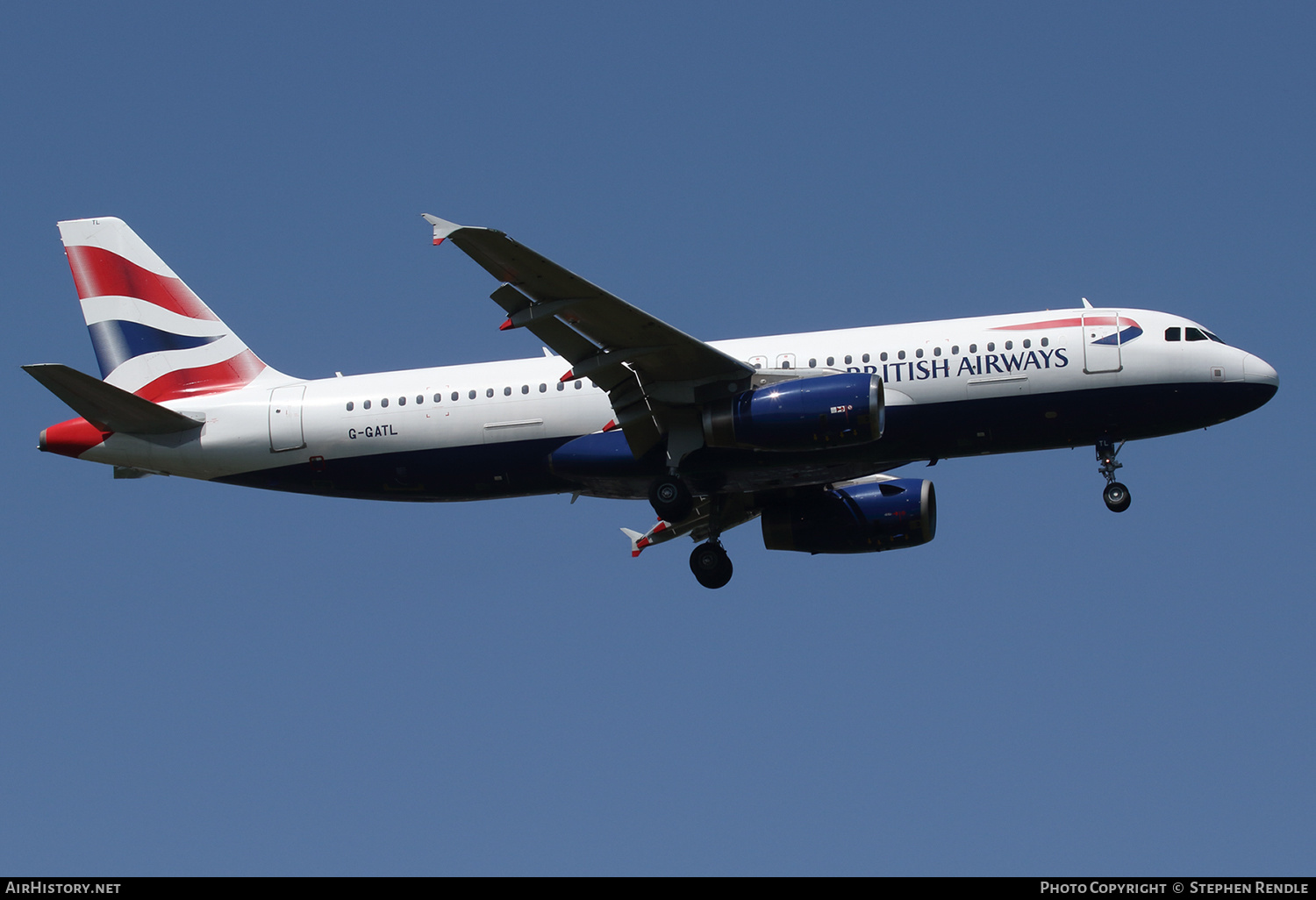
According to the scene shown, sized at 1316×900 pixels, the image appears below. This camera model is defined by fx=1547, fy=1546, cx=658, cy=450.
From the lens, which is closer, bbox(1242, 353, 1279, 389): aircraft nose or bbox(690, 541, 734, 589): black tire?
bbox(1242, 353, 1279, 389): aircraft nose

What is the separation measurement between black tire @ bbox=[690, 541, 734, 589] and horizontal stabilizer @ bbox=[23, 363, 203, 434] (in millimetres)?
12349

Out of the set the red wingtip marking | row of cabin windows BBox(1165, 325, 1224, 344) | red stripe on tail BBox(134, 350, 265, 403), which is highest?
red stripe on tail BBox(134, 350, 265, 403)

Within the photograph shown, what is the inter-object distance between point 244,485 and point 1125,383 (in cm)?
2046

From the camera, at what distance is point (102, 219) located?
131 feet

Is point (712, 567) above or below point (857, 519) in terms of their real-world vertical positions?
below

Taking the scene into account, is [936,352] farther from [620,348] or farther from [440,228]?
[440,228]

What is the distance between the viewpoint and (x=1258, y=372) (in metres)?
33.6

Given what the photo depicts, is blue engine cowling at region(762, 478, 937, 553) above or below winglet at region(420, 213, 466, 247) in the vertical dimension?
below

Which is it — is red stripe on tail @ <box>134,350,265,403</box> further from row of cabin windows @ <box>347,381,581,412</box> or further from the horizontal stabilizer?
row of cabin windows @ <box>347,381,581,412</box>

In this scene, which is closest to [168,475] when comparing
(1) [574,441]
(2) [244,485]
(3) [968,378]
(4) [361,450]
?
(2) [244,485]

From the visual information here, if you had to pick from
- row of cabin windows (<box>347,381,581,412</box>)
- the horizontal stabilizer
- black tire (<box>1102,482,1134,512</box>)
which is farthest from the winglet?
black tire (<box>1102,482,1134,512</box>)

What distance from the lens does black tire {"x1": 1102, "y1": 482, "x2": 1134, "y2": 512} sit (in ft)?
111

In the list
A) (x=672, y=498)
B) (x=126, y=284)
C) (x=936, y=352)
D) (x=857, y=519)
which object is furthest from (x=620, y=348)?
(x=126, y=284)

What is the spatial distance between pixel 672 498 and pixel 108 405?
1313cm
